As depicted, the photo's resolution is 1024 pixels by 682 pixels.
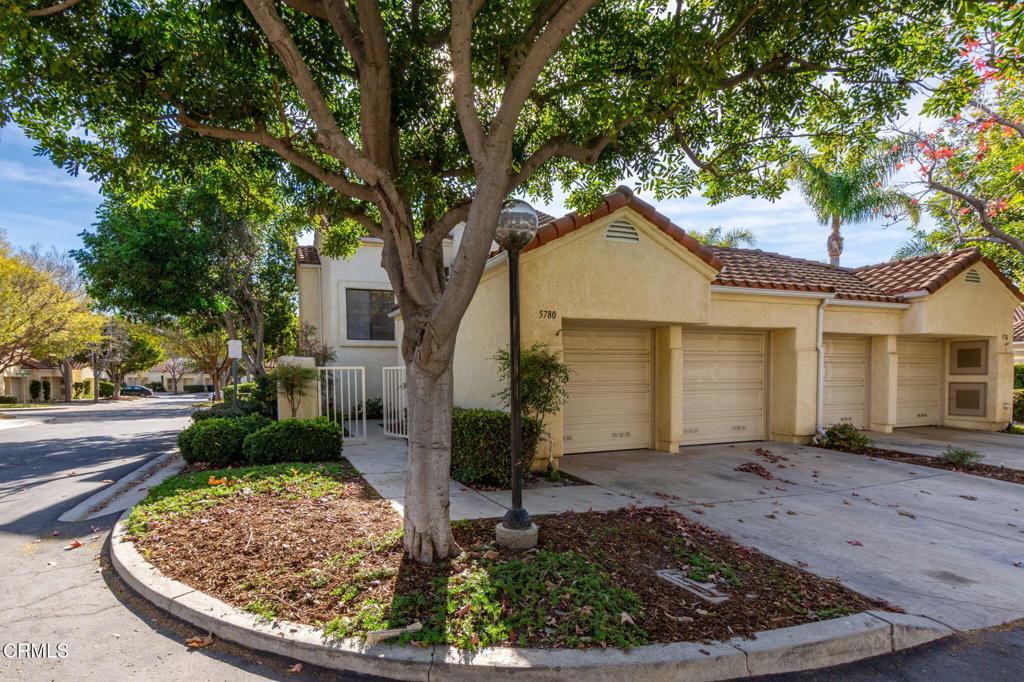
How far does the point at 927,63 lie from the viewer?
5762 mm

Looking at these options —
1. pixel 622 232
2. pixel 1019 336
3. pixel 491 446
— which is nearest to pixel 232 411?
pixel 491 446

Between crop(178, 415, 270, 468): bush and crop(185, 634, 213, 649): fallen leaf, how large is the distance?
227 inches

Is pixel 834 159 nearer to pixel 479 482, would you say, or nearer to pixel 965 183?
pixel 479 482

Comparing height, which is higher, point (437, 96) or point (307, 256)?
point (437, 96)

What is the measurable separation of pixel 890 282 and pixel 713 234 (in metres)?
15.8

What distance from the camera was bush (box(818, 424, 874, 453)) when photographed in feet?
34.8

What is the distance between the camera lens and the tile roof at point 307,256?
18331mm

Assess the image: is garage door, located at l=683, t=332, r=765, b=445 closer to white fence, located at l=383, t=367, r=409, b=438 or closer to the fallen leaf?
white fence, located at l=383, t=367, r=409, b=438

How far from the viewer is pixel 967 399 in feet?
46.2

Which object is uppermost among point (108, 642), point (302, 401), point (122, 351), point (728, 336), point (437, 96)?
point (437, 96)

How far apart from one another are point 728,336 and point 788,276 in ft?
6.80

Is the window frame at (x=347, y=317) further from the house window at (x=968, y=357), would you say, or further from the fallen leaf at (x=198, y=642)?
the house window at (x=968, y=357)

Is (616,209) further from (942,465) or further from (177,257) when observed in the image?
(177,257)

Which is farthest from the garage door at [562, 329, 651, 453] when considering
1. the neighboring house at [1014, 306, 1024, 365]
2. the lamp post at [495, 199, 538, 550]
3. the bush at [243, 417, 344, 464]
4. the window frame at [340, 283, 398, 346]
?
the neighboring house at [1014, 306, 1024, 365]
